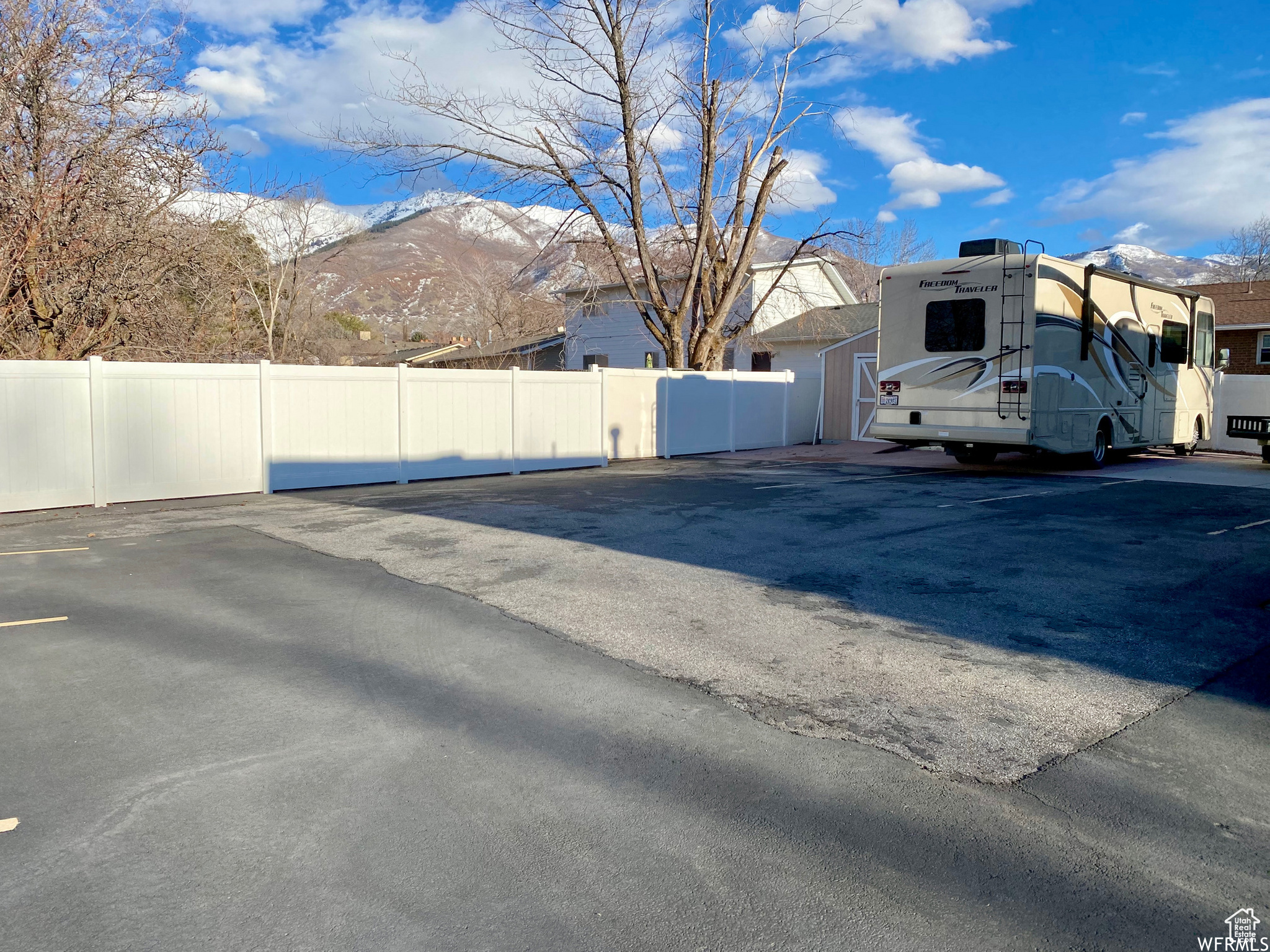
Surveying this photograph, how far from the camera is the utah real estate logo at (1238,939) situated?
2.64 meters

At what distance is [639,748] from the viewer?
160 inches

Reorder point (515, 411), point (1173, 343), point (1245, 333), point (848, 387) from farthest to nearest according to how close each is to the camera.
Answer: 1. point (1245, 333)
2. point (848, 387)
3. point (1173, 343)
4. point (515, 411)

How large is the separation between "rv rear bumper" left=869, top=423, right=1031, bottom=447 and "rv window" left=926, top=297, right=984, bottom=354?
4.22 ft

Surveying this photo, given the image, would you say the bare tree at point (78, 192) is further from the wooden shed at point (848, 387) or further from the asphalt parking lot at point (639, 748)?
the wooden shed at point (848, 387)

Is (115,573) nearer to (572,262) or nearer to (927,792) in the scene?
(927,792)

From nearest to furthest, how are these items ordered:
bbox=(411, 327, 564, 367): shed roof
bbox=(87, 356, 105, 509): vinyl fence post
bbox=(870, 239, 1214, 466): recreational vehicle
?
bbox=(87, 356, 105, 509): vinyl fence post, bbox=(870, 239, 1214, 466): recreational vehicle, bbox=(411, 327, 564, 367): shed roof

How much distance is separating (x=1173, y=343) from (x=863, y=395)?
766 centimetres

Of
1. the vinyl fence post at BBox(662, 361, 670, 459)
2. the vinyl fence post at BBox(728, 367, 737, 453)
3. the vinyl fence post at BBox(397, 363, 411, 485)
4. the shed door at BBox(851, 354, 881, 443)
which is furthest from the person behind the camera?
the shed door at BBox(851, 354, 881, 443)

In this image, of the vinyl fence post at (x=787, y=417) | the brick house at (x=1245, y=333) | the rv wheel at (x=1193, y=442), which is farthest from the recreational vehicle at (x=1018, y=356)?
the brick house at (x=1245, y=333)

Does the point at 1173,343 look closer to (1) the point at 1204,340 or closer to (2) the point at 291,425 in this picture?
(1) the point at 1204,340

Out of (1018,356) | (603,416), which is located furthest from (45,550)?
(1018,356)

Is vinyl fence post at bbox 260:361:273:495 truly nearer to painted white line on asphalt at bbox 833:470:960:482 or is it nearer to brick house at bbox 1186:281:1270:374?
painted white line on asphalt at bbox 833:470:960:482

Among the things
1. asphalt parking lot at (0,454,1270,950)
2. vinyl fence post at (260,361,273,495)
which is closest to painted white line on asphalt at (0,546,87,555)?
asphalt parking lot at (0,454,1270,950)

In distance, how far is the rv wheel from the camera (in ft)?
60.0
